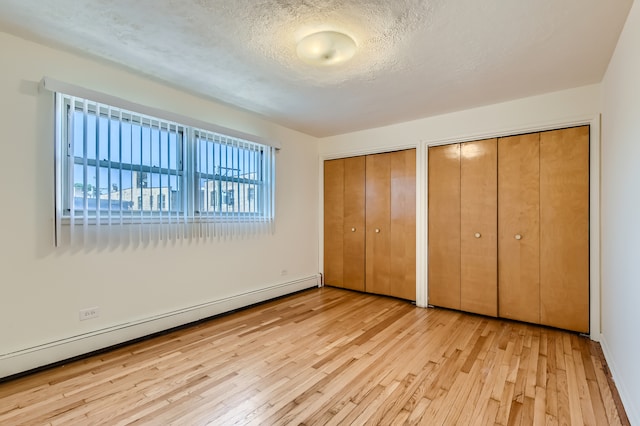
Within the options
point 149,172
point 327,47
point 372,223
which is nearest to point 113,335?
point 149,172

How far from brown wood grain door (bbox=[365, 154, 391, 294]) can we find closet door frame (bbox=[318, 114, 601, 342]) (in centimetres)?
25

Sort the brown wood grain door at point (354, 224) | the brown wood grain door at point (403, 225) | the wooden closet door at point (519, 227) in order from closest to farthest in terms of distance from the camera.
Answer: the wooden closet door at point (519, 227) → the brown wood grain door at point (403, 225) → the brown wood grain door at point (354, 224)

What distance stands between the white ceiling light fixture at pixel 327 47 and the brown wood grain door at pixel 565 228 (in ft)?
7.69

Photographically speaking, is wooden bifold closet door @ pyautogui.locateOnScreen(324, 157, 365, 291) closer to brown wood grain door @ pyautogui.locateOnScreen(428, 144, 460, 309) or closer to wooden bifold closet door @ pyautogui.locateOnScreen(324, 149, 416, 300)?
wooden bifold closet door @ pyautogui.locateOnScreen(324, 149, 416, 300)

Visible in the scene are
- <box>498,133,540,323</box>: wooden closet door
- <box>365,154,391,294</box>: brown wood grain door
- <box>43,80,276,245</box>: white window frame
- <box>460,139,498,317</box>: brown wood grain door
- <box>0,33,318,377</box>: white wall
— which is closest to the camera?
<box>0,33,318,377</box>: white wall

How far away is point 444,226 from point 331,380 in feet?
7.90

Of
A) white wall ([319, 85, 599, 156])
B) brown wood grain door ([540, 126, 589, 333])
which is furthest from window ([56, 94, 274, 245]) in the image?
brown wood grain door ([540, 126, 589, 333])

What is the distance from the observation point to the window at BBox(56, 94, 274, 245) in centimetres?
239

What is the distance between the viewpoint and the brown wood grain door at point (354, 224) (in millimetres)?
4547

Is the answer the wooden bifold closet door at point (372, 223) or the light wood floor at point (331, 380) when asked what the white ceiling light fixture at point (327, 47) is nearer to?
the wooden bifold closet door at point (372, 223)

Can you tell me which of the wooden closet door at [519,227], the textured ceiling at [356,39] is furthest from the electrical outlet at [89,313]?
the wooden closet door at [519,227]

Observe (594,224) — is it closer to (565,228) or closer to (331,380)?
(565,228)

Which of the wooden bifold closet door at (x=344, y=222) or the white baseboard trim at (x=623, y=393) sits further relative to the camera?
the wooden bifold closet door at (x=344, y=222)

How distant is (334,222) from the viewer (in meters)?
4.85
